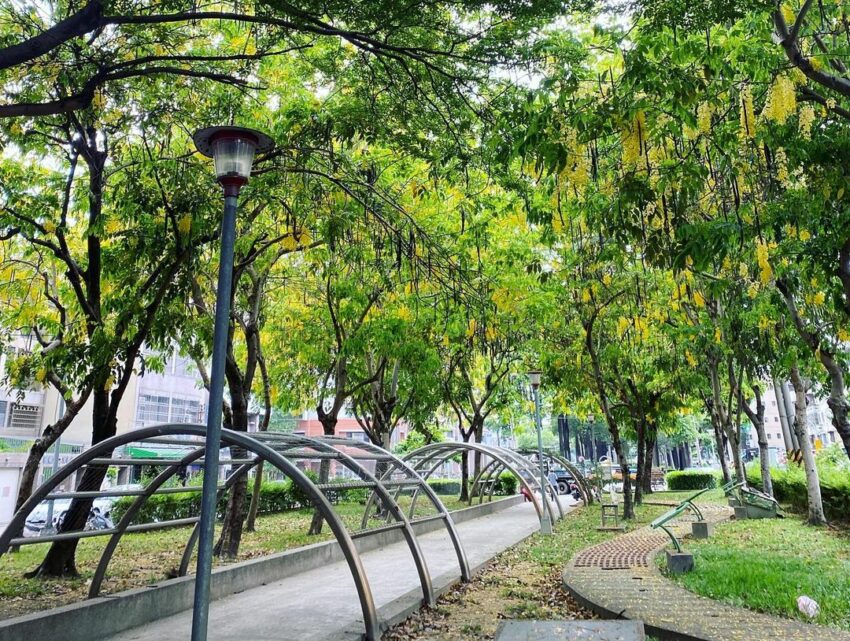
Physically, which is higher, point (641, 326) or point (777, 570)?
point (641, 326)

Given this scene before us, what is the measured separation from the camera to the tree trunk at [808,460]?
11391 millimetres

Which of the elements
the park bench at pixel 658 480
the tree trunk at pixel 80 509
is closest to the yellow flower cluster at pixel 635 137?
the tree trunk at pixel 80 509

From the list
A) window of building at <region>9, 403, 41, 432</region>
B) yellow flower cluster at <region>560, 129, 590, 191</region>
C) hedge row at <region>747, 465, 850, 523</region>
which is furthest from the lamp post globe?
window of building at <region>9, 403, 41, 432</region>

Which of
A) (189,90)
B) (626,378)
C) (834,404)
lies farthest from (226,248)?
(626,378)

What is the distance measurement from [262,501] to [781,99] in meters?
17.0

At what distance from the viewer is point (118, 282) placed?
879cm

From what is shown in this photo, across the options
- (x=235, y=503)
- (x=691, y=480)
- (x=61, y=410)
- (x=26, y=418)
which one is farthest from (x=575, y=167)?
(x=691, y=480)

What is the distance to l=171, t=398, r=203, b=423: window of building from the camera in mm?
36812

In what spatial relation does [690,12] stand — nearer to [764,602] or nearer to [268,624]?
[764,602]

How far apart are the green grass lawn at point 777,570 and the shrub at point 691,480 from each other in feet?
72.6

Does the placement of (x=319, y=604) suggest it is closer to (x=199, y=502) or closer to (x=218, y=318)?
(x=218, y=318)

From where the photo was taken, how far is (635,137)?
482 cm

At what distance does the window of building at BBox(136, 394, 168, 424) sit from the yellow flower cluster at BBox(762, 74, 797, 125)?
115 feet

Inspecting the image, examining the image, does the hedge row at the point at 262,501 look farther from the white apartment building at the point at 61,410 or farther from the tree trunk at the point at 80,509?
the white apartment building at the point at 61,410
